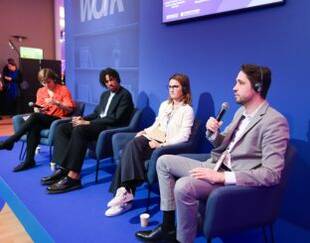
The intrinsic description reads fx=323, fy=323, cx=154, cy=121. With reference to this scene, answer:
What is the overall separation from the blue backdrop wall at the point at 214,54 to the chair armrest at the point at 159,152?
1.51ft

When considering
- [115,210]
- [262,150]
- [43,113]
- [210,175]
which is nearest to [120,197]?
[115,210]

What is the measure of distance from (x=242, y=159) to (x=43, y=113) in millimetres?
2817

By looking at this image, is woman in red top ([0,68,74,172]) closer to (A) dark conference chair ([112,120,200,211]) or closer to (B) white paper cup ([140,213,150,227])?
(A) dark conference chair ([112,120,200,211])

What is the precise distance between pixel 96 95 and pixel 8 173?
1.66 meters

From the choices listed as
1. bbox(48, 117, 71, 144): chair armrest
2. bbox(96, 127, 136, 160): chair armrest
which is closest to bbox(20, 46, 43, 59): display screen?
bbox(48, 117, 71, 144): chair armrest

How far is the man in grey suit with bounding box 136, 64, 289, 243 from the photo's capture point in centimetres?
176

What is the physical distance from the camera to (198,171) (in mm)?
1903

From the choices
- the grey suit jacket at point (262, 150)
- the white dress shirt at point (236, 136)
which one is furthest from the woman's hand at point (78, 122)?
the grey suit jacket at point (262, 150)

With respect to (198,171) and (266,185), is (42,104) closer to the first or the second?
(198,171)

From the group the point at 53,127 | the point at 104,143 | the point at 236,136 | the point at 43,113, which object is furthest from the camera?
the point at 43,113

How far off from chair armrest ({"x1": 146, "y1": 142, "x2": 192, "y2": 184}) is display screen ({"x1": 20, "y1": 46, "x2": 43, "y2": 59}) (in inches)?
303

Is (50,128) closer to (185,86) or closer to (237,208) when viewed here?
(185,86)

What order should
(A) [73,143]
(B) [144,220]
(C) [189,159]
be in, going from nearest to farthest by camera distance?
(C) [189,159]
(B) [144,220]
(A) [73,143]

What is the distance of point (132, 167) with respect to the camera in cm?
257
